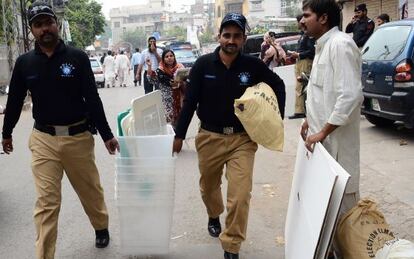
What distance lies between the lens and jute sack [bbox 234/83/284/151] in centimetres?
367

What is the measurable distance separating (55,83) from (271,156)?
14.1ft

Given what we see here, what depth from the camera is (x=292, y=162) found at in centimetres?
713

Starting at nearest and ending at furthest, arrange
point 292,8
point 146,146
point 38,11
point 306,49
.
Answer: point 146,146, point 38,11, point 306,49, point 292,8

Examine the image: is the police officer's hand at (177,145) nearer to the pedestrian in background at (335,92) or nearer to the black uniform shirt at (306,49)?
the pedestrian in background at (335,92)

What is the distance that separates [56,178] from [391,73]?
525cm

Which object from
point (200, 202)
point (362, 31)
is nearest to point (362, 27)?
point (362, 31)

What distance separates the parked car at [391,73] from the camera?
7.12 m

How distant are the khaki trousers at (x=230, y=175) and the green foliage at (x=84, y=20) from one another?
119 ft

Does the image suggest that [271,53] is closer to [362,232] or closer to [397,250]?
[362,232]

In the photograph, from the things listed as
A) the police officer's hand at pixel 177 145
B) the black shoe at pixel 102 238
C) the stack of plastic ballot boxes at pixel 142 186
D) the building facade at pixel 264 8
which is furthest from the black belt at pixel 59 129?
the building facade at pixel 264 8

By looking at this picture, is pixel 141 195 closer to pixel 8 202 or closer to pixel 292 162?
pixel 8 202

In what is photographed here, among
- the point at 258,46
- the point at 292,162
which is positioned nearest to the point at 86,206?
the point at 292,162

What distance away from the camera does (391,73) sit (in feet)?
24.1

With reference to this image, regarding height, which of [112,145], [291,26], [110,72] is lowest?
[110,72]
